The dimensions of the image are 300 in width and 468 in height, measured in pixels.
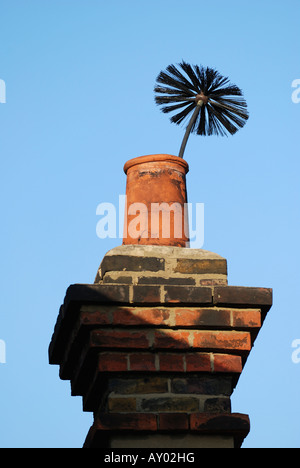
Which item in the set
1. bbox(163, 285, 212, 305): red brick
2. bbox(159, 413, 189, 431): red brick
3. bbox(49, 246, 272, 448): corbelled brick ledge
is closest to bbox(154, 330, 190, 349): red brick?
bbox(49, 246, 272, 448): corbelled brick ledge

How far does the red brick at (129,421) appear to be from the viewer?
10.7 feet

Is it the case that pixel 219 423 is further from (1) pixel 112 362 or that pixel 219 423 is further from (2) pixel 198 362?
(1) pixel 112 362

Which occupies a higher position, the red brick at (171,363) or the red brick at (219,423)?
the red brick at (171,363)

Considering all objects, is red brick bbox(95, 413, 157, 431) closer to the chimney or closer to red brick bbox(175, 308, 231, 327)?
the chimney

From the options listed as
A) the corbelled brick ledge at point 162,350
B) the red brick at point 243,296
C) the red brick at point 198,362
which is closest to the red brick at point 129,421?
the corbelled brick ledge at point 162,350

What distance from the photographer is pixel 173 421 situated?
3.30m

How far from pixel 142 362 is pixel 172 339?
6.5 inches

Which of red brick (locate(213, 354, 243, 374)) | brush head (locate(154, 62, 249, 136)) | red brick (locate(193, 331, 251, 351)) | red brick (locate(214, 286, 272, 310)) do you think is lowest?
red brick (locate(213, 354, 243, 374))

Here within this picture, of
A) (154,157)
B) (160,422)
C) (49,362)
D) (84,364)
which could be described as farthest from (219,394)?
(154,157)

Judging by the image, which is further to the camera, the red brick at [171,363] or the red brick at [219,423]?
the red brick at [171,363]

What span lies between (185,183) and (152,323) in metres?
1.01

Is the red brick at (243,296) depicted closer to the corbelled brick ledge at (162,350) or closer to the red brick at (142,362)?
the corbelled brick ledge at (162,350)

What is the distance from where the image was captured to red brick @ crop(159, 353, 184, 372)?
11.2 ft

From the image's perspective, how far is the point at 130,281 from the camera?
3.58 metres
